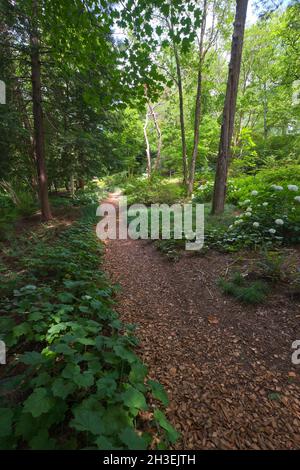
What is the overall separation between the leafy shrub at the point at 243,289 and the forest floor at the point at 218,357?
0.10m

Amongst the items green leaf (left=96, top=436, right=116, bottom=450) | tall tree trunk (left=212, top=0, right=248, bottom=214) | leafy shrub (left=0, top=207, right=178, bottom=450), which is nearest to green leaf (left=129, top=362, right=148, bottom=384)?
leafy shrub (left=0, top=207, right=178, bottom=450)

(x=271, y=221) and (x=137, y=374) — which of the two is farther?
(x=271, y=221)

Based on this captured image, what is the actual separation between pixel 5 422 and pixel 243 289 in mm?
2919

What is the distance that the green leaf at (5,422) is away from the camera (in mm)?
1215

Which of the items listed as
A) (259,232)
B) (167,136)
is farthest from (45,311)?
(167,136)

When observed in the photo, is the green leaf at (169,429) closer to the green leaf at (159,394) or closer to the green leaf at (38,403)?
the green leaf at (159,394)

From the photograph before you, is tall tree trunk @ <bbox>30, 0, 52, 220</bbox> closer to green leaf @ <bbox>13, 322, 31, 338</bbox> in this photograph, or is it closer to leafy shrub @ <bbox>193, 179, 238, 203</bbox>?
leafy shrub @ <bbox>193, 179, 238, 203</bbox>

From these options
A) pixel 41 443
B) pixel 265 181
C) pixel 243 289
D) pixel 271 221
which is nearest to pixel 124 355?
pixel 41 443

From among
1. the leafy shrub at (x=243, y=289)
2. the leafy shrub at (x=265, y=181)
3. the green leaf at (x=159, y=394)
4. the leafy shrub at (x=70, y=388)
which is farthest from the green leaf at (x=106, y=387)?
the leafy shrub at (x=265, y=181)

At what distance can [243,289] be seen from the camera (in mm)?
3250

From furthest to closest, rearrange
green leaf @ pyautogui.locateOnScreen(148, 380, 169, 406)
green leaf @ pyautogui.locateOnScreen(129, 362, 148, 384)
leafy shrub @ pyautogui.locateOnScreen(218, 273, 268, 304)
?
leafy shrub @ pyautogui.locateOnScreen(218, 273, 268, 304) < green leaf @ pyautogui.locateOnScreen(129, 362, 148, 384) < green leaf @ pyautogui.locateOnScreen(148, 380, 169, 406)

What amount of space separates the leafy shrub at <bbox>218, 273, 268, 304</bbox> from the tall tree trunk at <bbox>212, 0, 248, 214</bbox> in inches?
134

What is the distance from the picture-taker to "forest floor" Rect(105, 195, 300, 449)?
171 cm

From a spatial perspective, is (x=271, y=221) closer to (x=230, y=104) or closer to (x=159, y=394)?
(x=230, y=104)
